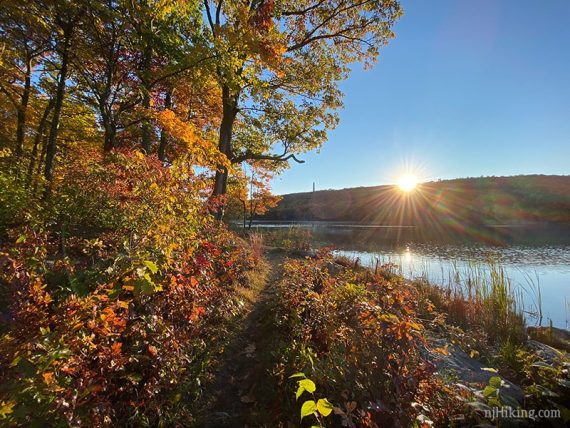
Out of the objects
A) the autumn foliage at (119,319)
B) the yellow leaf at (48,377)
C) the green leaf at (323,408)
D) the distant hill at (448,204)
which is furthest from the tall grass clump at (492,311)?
the distant hill at (448,204)

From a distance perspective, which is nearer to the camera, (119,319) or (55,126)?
(119,319)

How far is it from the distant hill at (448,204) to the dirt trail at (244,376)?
45.1 metres

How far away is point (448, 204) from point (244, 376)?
63732 mm

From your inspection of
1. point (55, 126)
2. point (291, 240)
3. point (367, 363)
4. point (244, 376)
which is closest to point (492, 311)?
point (367, 363)

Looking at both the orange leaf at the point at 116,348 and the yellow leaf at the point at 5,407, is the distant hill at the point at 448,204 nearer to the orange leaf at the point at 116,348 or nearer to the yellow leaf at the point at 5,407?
the orange leaf at the point at 116,348

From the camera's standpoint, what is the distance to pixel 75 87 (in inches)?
443

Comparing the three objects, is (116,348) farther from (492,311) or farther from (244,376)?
(492,311)

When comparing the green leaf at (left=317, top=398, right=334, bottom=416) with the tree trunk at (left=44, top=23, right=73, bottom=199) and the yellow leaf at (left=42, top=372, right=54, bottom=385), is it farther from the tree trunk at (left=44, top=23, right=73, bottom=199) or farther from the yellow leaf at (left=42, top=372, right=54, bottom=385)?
the tree trunk at (left=44, top=23, right=73, bottom=199)

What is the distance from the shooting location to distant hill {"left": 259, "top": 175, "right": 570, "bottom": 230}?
49.9 meters

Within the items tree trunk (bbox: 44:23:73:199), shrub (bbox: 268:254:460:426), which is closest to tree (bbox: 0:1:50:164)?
tree trunk (bbox: 44:23:73:199)

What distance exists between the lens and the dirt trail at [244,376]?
297cm

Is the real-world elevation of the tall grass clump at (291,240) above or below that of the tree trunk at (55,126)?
below

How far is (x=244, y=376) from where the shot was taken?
3.73 meters

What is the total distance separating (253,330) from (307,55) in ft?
40.8
